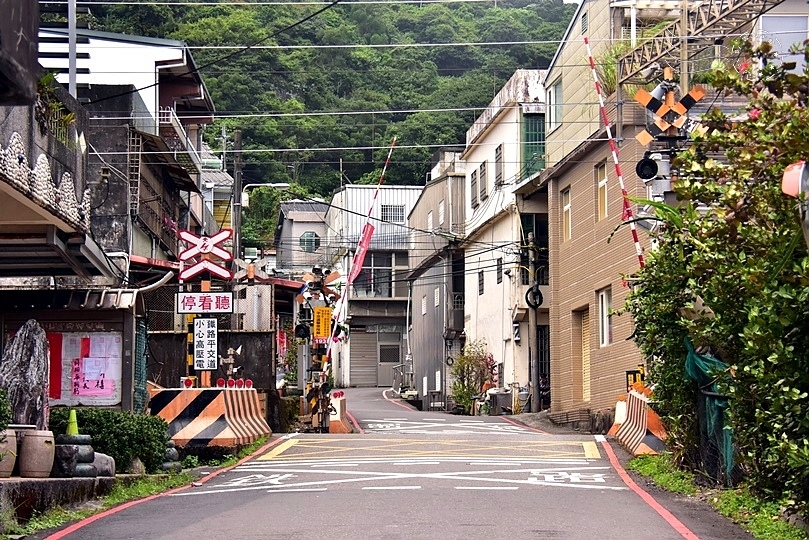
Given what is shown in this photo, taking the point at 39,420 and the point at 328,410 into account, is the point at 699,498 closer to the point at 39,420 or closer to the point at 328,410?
the point at 39,420

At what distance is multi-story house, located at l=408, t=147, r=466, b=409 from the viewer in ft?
150

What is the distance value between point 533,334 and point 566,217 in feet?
14.3

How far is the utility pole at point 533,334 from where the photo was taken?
34.3 meters

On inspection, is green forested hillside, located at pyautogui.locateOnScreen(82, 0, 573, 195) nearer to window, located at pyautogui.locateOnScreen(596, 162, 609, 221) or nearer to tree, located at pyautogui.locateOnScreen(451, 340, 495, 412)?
tree, located at pyautogui.locateOnScreen(451, 340, 495, 412)

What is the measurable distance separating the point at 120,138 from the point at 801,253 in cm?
2280

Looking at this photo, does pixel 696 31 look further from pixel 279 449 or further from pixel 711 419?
pixel 279 449

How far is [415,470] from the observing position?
1603 centimetres

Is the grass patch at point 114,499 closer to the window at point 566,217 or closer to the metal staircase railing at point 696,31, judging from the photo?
the metal staircase railing at point 696,31

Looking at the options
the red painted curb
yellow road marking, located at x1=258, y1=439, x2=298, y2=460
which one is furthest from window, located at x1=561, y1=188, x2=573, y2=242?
the red painted curb

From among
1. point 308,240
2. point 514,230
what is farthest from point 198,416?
point 308,240

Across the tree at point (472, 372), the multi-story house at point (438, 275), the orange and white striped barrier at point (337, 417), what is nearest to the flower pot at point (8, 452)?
the orange and white striped barrier at point (337, 417)

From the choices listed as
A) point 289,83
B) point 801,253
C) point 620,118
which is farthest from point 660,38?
point 289,83

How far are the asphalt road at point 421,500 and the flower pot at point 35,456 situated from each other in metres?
0.83

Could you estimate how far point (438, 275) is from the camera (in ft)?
158
